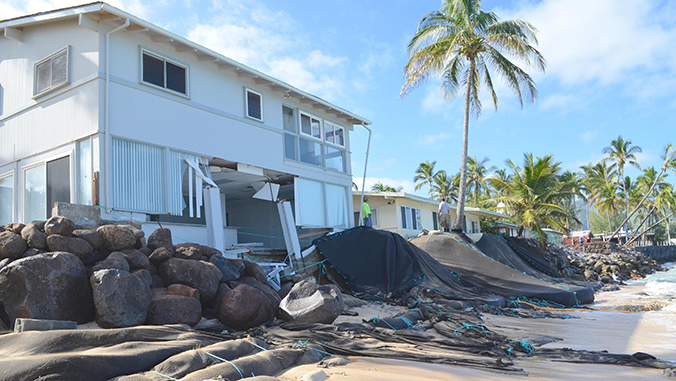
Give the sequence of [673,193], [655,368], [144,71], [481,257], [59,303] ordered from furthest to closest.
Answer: [673,193]
[481,257]
[144,71]
[59,303]
[655,368]

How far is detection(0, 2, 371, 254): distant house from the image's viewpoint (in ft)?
33.3

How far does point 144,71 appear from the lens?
36.3 feet

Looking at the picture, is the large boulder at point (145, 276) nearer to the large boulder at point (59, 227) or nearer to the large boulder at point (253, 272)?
the large boulder at point (59, 227)

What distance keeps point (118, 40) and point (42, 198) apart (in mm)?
4012

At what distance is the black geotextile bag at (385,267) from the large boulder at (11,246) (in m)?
6.92

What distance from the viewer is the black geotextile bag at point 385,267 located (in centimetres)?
1188

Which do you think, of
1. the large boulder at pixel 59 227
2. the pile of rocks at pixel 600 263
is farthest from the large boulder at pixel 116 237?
the pile of rocks at pixel 600 263

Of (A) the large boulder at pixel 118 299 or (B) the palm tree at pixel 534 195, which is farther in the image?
(B) the palm tree at pixel 534 195

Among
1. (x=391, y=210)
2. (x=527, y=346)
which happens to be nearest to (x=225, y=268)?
(x=527, y=346)

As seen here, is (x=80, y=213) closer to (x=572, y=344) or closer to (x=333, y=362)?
(x=333, y=362)

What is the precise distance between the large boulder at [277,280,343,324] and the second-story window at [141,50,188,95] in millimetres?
6300

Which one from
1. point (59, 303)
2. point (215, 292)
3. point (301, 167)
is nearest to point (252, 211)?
point (301, 167)

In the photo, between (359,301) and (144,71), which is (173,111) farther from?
(359,301)

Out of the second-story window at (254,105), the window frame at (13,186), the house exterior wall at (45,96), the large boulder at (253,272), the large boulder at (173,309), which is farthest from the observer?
the second-story window at (254,105)
